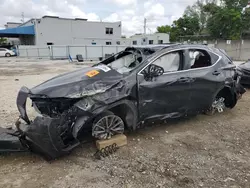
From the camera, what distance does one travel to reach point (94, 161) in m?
3.39

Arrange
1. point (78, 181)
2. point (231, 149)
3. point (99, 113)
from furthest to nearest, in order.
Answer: point (231, 149)
point (99, 113)
point (78, 181)

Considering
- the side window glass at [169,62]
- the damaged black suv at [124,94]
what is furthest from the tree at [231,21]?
the side window glass at [169,62]

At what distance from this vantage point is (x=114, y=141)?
3.72 meters

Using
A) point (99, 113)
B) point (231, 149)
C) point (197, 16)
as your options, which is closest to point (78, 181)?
point (99, 113)

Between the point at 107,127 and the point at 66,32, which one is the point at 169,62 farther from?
the point at 66,32

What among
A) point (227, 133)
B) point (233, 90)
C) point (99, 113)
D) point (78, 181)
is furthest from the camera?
point (233, 90)

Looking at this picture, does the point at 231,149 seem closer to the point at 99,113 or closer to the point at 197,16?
the point at 99,113

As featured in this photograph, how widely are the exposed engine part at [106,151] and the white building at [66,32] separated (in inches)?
1511

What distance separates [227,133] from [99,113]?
8.36 feet

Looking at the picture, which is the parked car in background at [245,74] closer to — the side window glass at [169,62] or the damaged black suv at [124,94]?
the damaged black suv at [124,94]

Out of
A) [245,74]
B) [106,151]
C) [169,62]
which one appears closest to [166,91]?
[169,62]

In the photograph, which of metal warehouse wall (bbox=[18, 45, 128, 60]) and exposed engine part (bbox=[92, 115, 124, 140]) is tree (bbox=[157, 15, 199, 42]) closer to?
metal warehouse wall (bbox=[18, 45, 128, 60])

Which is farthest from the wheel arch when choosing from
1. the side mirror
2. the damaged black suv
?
the side mirror

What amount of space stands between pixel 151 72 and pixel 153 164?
151 cm
